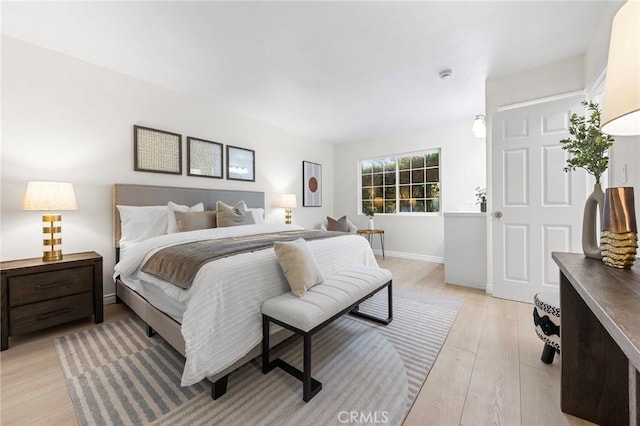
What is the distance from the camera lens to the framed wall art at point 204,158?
11.0 ft

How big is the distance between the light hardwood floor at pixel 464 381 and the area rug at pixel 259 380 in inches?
2.8

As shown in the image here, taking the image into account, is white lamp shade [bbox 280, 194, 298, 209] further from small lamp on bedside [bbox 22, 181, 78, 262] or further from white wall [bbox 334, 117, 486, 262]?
small lamp on bedside [bbox 22, 181, 78, 262]

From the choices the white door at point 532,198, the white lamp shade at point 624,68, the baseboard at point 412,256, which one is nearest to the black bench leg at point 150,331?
the white lamp shade at point 624,68

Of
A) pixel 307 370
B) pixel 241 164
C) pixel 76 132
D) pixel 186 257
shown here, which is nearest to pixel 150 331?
pixel 186 257

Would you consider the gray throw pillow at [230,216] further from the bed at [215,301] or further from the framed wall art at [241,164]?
the framed wall art at [241,164]

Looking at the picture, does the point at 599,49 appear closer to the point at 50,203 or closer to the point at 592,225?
the point at 592,225

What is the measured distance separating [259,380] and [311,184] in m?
4.15

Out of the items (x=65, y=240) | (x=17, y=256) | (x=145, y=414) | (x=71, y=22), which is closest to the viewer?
(x=145, y=414)

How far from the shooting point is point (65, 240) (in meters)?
2.46

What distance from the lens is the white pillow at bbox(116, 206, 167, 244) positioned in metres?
2.63

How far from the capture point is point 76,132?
2.52 meters

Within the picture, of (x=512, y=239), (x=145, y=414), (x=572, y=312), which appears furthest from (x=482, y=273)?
(x=145, y=414)

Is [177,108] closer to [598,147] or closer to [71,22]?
[71,22]

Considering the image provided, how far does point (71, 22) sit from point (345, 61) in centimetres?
228
